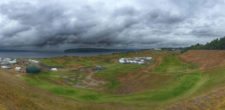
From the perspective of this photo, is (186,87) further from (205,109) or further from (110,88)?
(205,109)

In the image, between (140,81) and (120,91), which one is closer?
(120,91)

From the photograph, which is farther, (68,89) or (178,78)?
(178,78)

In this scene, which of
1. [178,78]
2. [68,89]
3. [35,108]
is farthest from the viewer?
[178,78]

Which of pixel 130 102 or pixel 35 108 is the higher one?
pixel 35 108

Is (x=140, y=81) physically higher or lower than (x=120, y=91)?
higher

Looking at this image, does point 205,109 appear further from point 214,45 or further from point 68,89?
point 214,45

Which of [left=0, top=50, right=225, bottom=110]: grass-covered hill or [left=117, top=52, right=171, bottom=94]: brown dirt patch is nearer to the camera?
[left=0, top=50, right=225, bottom=110]: grass-covered hill

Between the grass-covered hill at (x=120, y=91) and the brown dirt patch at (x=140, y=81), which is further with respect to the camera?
the brown dirt patch at (x=140, y=81)

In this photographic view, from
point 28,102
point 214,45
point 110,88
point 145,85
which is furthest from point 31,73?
point 214,45

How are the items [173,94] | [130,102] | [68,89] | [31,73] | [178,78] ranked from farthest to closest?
[31,73] < [178,78] < [68,89] < [173,94] < [130,102]

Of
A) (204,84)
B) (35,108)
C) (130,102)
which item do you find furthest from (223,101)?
(204,84)
